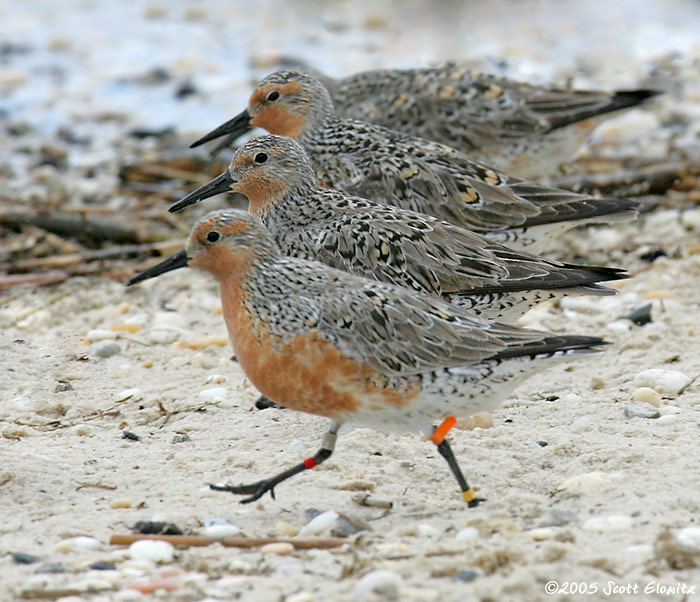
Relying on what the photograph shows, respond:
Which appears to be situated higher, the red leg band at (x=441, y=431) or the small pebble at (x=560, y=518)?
the red leg band at (x=441, y=431)

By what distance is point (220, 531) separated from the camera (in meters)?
Answer: 4.57

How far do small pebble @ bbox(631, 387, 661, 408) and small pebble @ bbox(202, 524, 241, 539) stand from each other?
2.46 meters

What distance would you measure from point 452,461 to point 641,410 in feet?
4.52

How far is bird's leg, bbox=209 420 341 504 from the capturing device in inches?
195

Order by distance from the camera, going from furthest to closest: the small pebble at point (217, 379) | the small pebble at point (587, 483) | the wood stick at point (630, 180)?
the wood stick at point (630, 180), the small pebble at point (217, 379), the small pebble at point (587, 483)

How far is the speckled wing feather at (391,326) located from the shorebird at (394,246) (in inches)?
24.5

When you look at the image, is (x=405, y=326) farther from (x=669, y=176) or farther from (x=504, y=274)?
(x=669, y=176)

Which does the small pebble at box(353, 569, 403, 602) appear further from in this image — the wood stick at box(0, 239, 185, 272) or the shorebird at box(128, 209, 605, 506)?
the wood stick at box(0, 239, 185, 272)

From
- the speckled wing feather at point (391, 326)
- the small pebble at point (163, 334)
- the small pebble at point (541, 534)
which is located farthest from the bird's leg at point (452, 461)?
the small pebble at point (163, 334)

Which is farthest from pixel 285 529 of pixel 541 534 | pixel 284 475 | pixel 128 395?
pixel 128 395

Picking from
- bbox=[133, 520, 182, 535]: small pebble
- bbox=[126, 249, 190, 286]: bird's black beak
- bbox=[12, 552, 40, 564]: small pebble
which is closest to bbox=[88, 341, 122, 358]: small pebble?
bbox=[126, 249, 190, 286]: bird's black beak

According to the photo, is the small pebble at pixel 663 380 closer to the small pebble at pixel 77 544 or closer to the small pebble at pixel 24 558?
the small pebble at pixel 77 544

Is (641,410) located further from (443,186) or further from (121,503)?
(121,503)

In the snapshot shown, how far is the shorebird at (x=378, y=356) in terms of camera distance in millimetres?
4844
